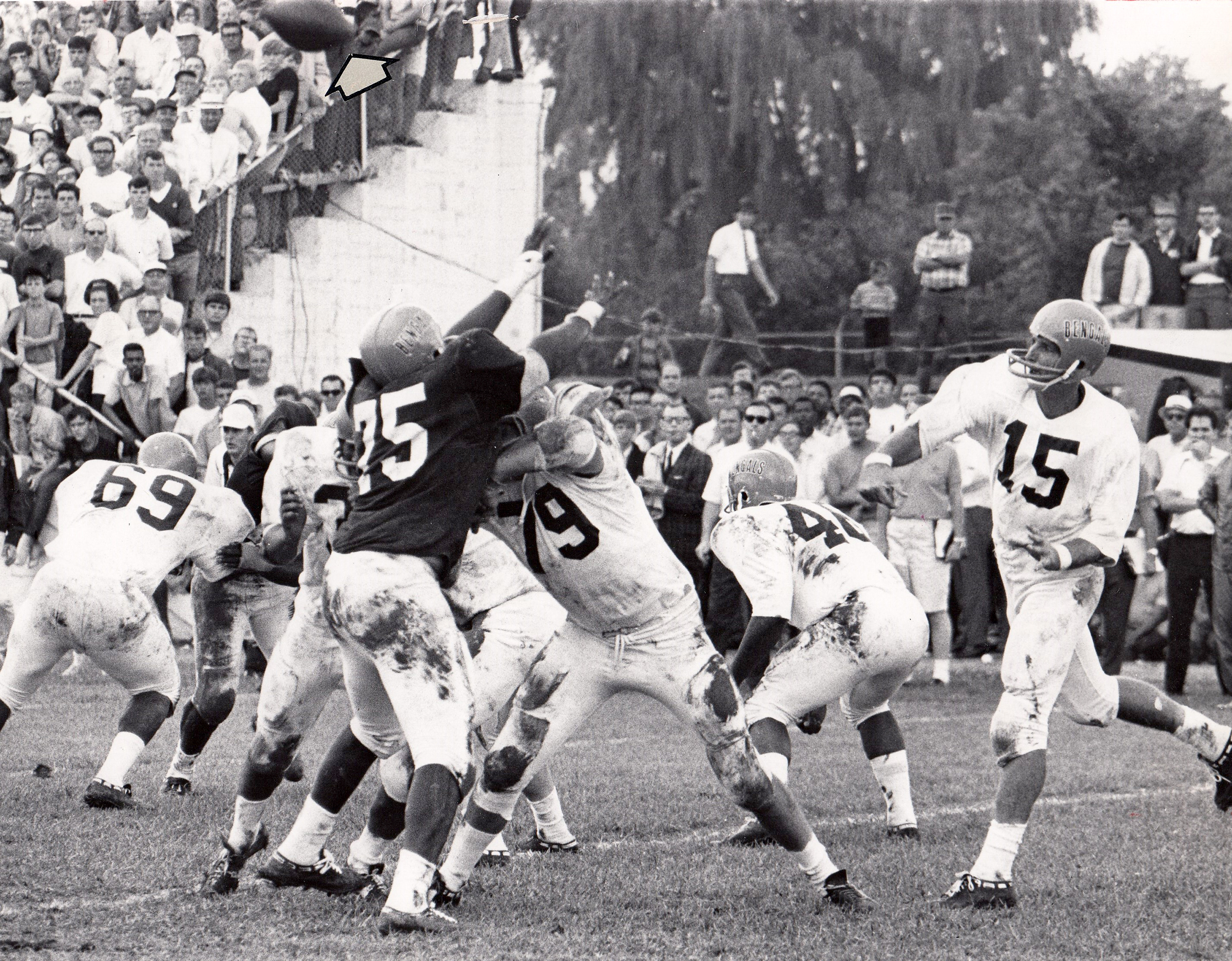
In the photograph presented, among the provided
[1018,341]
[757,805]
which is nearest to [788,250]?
[1018,341]

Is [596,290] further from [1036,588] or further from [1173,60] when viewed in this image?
[1173,60]

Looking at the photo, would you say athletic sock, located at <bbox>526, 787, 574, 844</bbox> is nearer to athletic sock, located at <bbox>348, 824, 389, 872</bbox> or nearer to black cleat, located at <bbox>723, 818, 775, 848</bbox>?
black cleat, located at <bbox>723, 818, 775, 848</bbox>

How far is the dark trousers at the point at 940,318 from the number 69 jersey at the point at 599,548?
10.4 m

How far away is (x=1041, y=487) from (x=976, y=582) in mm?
6785

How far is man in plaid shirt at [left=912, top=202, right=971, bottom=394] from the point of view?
50.5 feet

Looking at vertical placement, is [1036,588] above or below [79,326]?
above

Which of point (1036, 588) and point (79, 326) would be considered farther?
point (79, 326)

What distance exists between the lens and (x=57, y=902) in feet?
18.0

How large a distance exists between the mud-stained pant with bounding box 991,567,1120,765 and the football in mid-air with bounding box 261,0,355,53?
163 inches

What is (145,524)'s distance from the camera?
23.4 feet

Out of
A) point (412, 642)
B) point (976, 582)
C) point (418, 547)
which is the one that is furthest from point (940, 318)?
point (412, 642)

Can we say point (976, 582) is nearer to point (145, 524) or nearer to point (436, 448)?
point (145, 524)

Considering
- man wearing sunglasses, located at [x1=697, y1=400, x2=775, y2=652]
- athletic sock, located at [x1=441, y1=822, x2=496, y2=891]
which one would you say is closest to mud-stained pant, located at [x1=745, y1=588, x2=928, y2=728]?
athletic sock, located at [x1=441, y1=822, x2=496, y2=891]

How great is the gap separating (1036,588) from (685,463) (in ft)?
21.0
